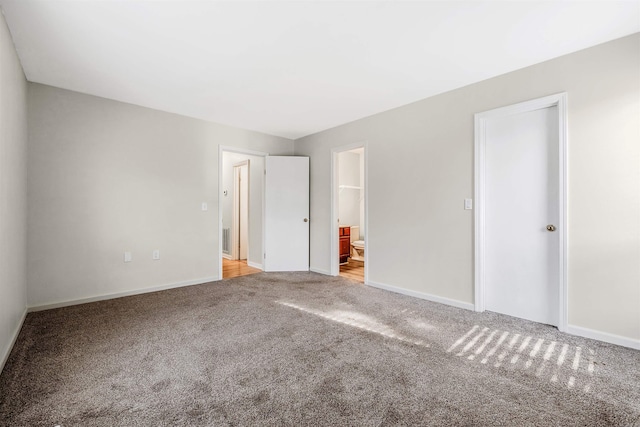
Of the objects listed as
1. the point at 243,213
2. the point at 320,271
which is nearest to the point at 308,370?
the point at 320,271

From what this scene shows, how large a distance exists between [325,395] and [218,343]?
1047 millimetres

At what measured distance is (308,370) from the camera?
6.17ft

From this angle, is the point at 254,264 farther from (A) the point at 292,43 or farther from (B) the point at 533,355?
(B) the point at 533,355

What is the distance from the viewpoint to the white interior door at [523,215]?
2.64 m

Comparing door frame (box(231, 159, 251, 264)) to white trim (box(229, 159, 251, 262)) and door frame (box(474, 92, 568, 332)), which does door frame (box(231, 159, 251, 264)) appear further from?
door frame (box(474, 92, 568, 332))

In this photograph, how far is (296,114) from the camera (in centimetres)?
398

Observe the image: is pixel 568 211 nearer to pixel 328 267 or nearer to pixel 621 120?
pixel 621 120

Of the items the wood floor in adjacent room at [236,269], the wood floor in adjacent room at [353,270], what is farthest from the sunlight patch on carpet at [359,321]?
the wood floor in adjacent room at [236,269]

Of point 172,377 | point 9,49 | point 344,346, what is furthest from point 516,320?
point 9,49

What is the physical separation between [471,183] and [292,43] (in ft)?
7.30

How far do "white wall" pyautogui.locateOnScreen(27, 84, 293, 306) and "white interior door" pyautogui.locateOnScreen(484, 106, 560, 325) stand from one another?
3600mm

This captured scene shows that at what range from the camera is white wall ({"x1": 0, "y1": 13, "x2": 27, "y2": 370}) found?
6.49 feet

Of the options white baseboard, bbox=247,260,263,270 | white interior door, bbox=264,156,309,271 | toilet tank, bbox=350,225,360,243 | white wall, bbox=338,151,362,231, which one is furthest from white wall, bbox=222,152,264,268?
toilet tank, bbox=350,225,360,243

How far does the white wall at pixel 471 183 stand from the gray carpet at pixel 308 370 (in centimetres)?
42
